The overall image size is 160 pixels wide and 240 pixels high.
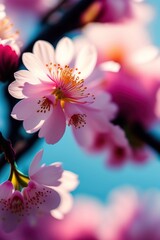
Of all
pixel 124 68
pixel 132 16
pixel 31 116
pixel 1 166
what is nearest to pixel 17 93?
pixel 31 116

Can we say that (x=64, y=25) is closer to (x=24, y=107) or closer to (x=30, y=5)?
(x=30, y=5)

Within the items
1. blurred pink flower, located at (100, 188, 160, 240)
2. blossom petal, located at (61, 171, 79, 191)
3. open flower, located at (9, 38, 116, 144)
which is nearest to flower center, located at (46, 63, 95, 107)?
open flower, located at (9, 38, 116, 144)

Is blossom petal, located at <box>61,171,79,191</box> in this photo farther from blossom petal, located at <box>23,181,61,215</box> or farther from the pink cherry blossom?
the pink cherry blossom

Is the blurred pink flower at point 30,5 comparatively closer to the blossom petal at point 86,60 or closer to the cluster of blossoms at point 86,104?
the cluster of blossoms at point 86,104

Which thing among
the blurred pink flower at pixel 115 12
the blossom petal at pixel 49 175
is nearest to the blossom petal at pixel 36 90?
the blossom petal at pixel 49 175

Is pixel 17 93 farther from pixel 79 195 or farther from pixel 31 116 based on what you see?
pixel 79 195

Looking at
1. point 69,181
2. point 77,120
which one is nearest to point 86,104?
point 77,120
